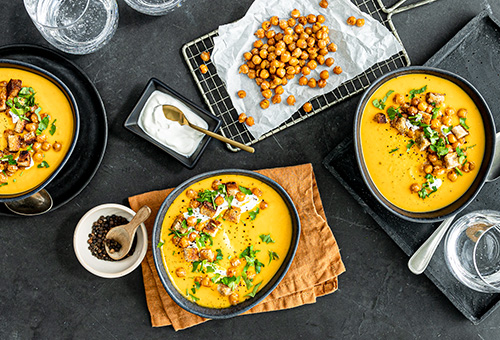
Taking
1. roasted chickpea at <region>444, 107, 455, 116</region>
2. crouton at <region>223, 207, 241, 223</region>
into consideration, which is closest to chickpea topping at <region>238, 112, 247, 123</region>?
crouton at <region>223, 207, 241, 223</region>

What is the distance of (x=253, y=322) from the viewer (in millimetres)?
3035

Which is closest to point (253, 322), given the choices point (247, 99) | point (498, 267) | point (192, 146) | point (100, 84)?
point (192, 146)

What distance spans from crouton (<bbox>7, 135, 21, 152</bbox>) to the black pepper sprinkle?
69 cm

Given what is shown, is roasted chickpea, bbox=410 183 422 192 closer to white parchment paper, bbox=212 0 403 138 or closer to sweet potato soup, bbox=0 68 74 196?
white parchment paper, bbox=212 0 403 138

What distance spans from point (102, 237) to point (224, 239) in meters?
0.84

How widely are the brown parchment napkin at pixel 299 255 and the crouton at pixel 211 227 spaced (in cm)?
40

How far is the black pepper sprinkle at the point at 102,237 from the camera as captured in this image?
2.85 metres

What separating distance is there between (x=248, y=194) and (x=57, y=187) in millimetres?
1309

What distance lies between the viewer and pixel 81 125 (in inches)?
112

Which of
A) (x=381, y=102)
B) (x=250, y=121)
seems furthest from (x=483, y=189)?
(x=250, y=121)

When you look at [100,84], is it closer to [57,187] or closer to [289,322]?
[57,187]

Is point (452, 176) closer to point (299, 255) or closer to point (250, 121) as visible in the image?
point (299, 255)

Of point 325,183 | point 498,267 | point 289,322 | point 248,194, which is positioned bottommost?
point 498,267

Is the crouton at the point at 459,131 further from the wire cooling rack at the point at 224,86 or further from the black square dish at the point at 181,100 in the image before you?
the black square dish at the point at 181,100
